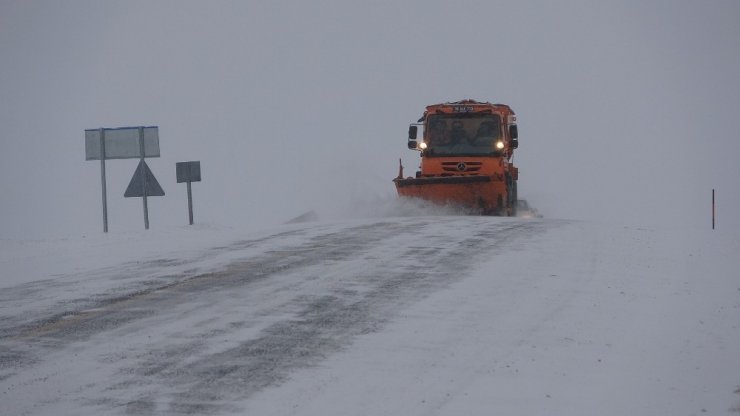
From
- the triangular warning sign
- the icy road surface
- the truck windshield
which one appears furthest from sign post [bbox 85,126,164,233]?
the icy road surface

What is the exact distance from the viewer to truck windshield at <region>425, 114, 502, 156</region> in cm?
2577

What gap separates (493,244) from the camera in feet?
53.3

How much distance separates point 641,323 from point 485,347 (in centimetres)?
183

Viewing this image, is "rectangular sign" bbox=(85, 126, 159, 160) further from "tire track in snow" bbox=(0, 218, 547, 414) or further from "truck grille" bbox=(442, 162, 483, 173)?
"tire track in snow" bbox=(0, 218, 547, 414)

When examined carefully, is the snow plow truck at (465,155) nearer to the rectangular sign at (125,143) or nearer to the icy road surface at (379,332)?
the rectangular sign at (125,143)

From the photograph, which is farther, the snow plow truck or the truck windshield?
the truck windshield

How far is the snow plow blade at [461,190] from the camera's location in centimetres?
2473

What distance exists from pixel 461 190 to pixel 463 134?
1659 millimetres

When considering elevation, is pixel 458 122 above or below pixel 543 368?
above

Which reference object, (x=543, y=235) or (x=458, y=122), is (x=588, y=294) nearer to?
(x=543, y=235)

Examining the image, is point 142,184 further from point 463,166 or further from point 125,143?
point 463,166

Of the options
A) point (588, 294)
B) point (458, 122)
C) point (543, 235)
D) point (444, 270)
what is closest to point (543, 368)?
point (588, 294)

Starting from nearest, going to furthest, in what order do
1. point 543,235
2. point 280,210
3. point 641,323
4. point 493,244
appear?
point 641,323 < point 493,244 < point 543,235 < point 280,210

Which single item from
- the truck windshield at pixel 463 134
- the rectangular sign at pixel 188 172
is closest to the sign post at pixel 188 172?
the rectangular sign at pixel 188 172
